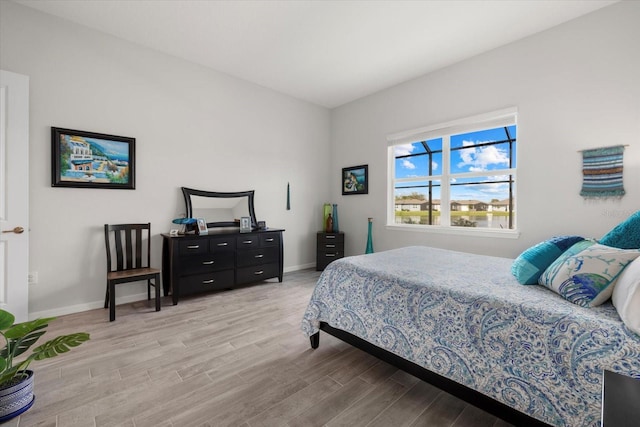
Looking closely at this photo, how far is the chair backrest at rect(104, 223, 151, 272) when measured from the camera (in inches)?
125

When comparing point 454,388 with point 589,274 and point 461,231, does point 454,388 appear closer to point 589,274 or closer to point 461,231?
point 589,274

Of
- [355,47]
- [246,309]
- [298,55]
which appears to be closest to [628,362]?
[246,309]

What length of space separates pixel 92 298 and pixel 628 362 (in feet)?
13.8

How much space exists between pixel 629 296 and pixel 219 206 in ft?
13.0

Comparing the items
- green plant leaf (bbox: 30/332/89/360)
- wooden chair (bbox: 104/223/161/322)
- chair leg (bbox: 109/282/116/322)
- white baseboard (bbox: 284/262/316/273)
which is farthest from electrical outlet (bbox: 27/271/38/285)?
white baseboard (bbox: 284/262/316/273)

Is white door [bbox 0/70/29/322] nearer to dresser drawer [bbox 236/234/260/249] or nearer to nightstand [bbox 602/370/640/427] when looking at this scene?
dresser drawer [bbox 236/234/260/249]

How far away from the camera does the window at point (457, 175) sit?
3.56 meters

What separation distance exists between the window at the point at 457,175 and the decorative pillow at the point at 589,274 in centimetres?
219

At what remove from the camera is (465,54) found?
355cm

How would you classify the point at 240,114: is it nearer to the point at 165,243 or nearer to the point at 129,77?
the point at 129,77

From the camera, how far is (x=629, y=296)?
1113mm

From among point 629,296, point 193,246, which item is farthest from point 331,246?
point 629,296

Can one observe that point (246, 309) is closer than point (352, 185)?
Yes

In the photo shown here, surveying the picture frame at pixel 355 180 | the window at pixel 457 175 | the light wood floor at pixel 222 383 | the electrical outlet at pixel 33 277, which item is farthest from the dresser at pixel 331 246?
the electrical outlet at pixel 33 277
